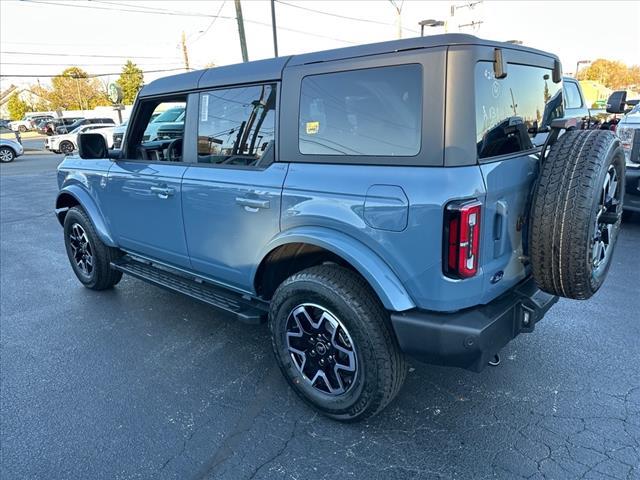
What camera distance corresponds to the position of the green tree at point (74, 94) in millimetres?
74875

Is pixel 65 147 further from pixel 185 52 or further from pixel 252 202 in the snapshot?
pixel 252 202

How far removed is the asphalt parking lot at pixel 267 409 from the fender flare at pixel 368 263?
0.82 metres

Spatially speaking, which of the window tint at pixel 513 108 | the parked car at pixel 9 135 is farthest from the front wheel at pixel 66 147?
the window tint at pixel 513 108

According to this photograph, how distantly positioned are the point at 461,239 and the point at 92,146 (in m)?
3.53

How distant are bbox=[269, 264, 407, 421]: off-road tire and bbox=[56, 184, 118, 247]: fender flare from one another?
7.91 feet

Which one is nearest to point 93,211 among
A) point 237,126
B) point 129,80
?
point 237,126

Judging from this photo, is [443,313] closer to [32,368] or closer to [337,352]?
[337,352]

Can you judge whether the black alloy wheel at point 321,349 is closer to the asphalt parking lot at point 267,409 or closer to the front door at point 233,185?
the asphalt parking lot at point 267,409

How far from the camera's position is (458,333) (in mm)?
2180

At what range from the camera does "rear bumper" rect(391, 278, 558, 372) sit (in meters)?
2.19

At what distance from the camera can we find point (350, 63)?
7.98ft

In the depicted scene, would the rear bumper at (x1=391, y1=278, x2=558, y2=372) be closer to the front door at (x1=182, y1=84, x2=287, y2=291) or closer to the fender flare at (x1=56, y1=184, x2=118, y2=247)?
the front door at (x1=182, y1=84, x2=287, y2=291)

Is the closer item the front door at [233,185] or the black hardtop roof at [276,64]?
the black hardtop roof at [276,64]

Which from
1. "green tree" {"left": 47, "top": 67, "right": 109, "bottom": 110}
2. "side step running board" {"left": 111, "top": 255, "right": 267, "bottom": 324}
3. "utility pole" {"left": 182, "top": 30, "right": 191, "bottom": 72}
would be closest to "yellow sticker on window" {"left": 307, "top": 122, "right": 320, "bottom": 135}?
"side step running board" {"left": 111, "top": 255, "right": 267, "bottom": 324}
